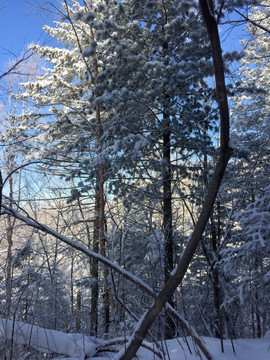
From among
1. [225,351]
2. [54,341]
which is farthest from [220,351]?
[54,341]

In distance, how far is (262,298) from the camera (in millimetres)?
4238

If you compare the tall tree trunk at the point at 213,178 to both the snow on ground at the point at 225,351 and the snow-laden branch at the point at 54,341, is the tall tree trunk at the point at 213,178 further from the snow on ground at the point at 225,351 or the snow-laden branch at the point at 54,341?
the snow-laden branch at the point at 54,341

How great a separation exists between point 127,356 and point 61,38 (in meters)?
11.0

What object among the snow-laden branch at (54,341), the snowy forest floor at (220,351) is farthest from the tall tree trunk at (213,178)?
the snow-laden branch at (54,341)

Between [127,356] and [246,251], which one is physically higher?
[246,251]

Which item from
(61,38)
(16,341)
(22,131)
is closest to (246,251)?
(16,341)

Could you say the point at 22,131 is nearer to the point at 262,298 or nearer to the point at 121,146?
the point at 121,146

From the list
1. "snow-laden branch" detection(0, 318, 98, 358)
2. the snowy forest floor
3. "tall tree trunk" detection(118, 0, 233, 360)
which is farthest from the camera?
"snow-laden branch" detection(0, 318, 98, 358)

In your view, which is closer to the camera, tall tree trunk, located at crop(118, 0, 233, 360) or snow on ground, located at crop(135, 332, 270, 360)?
tall tree trunk, located at crop(118, 0, 233, 360)

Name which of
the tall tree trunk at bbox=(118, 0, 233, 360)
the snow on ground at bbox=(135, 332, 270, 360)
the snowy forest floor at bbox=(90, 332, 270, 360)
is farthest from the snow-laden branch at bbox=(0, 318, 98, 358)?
the tall tree trunk at bbox=(118, 0, 233, 360)

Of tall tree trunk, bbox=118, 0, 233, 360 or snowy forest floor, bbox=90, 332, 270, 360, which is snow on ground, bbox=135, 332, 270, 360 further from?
tall tree trunk, bbox=118, 0, 233, 360

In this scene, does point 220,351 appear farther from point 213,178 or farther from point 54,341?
point 213,178

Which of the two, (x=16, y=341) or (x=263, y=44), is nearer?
(x=16, y=341)

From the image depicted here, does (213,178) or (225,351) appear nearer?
(213,178)
